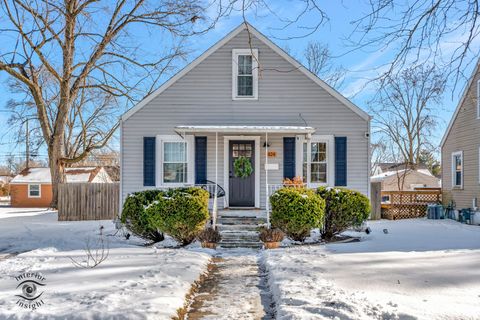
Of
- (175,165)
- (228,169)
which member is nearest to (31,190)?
(175,165)

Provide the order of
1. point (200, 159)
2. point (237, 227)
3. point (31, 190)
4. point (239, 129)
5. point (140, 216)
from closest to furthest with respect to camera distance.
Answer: point (140, 216), point (237, 227), point (239, 129), point (200, 159), point (31, 190)

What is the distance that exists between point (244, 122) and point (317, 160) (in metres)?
2.58

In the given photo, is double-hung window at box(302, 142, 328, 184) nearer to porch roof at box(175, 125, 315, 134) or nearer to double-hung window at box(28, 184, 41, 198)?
porch roof at box(175, 125, 315, 134)

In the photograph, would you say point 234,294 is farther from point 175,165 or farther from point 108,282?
point 175,165

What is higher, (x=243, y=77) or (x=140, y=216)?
(x=243, y=77)

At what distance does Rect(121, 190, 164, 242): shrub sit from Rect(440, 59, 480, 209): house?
11.7 m

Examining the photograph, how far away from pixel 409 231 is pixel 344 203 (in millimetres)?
3346

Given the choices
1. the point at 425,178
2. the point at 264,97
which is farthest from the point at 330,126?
the point at 425,178

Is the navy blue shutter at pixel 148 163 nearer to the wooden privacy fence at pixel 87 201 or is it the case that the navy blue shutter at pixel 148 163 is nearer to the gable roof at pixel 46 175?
the wooden privacy fence at pixel 87 201

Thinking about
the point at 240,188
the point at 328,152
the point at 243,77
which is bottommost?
the point at 240,188

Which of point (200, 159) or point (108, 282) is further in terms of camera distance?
point (200, 159)

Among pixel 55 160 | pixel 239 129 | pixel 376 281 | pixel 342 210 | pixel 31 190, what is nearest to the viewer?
pixel 376 281

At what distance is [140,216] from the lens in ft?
31.5

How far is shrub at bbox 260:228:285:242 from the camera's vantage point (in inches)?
357
